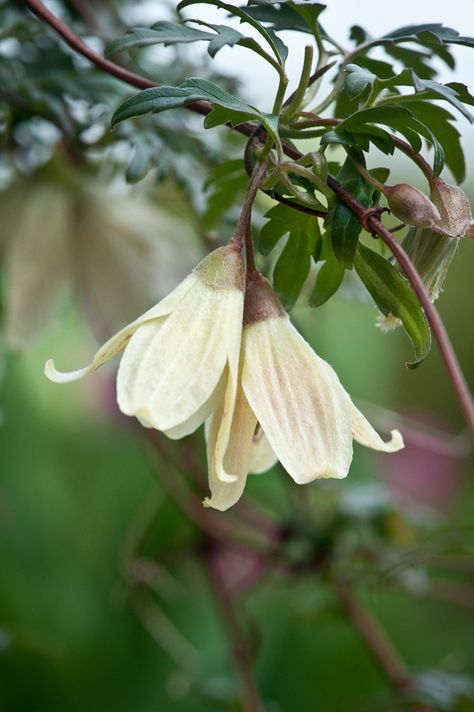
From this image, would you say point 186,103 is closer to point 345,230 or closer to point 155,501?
point 345,230

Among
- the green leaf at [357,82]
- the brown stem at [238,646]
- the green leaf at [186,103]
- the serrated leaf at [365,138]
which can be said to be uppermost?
the green leaf at [186,103]

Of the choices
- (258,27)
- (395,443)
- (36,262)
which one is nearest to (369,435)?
(395,443)

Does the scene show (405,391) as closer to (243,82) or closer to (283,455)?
(243,82)

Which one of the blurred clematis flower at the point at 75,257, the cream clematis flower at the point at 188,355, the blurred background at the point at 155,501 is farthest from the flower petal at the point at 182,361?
the blurred clematis flower at the point at 75,257

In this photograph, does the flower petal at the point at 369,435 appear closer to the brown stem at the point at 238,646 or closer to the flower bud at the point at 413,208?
the flower bud at the point at 413,208

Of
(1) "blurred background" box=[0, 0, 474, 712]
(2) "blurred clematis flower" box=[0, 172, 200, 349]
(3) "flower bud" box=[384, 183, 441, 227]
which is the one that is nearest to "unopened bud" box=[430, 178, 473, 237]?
(3) "flower bud" box=[384, 183, 441, 227]

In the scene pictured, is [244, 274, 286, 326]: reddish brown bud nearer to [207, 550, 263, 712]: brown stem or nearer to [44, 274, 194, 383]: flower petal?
[44, 274, 194, 383]: flower petal
